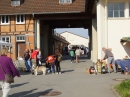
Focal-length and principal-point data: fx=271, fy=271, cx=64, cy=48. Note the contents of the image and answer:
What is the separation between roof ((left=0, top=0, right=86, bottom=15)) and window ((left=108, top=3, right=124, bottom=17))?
30.6 feet

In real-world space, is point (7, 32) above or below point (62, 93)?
above

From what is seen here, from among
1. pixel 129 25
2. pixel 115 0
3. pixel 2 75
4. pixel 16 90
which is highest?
pixel 115 0

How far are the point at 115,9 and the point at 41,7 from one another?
40.3ft

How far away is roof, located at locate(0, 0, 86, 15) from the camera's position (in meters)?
28.2

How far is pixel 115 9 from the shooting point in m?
18.4

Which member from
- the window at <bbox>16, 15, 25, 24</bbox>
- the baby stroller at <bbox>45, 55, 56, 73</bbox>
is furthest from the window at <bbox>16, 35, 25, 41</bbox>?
the baby stroller at <bbox>45, 55, 56, 73</bbox>

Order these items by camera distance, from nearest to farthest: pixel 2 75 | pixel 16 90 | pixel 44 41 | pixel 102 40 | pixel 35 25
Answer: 1. pixel 2 75
2. pixel 16 90
3. pixel 102 40
4. pixel 35 25
5. pixel 44 41

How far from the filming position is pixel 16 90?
10539 mm

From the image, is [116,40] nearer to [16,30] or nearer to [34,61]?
[34,61]

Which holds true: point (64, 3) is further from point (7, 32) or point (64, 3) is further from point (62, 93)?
point (62, 93)

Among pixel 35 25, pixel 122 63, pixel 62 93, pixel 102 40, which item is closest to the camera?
pixel 62 93

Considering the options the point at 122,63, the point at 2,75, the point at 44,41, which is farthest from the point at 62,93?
the point at 44,41

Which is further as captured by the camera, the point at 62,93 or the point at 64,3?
the point at 64,3

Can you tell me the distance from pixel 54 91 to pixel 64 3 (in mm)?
20798
